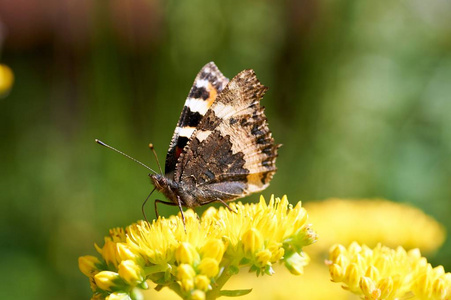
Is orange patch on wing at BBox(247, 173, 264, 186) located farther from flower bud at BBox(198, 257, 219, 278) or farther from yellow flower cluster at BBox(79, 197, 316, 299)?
flower bud at BBox(198, 257, 219, 278)

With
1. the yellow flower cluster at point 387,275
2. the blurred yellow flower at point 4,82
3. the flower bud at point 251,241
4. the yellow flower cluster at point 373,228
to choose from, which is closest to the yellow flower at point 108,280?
the flower bud at point 251,241

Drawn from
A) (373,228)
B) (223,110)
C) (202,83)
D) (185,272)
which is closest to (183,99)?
→ (373,228)

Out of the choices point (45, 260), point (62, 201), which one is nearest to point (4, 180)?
point (62, 201)

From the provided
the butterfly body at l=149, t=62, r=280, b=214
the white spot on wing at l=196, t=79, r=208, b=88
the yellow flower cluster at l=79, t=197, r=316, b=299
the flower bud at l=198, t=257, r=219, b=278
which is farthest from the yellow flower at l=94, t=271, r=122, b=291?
the white spot on wing at l=196, t=79, r=208, b=88

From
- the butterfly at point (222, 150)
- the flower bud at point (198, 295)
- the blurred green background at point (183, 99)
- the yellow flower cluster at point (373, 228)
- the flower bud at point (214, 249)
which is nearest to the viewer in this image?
the flower bud at point (198, 295)

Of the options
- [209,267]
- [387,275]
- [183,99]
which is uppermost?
[183,99]

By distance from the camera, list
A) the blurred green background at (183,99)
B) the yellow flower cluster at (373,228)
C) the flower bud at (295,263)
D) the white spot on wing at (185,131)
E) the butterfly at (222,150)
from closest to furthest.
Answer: the flower bud at (295,263) → the butterfly at (222,150) → the white spot on wing at (185,131) → the yellow flower cluster at (373,228) → the blurred green background at (183,99)

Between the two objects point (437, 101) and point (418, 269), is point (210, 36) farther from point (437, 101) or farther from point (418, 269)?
point (418, 269)

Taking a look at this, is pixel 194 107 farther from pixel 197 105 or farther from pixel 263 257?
pixel 263 257

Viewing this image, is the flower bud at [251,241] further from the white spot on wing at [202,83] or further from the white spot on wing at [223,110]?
the white spot on wing at [202,83]
